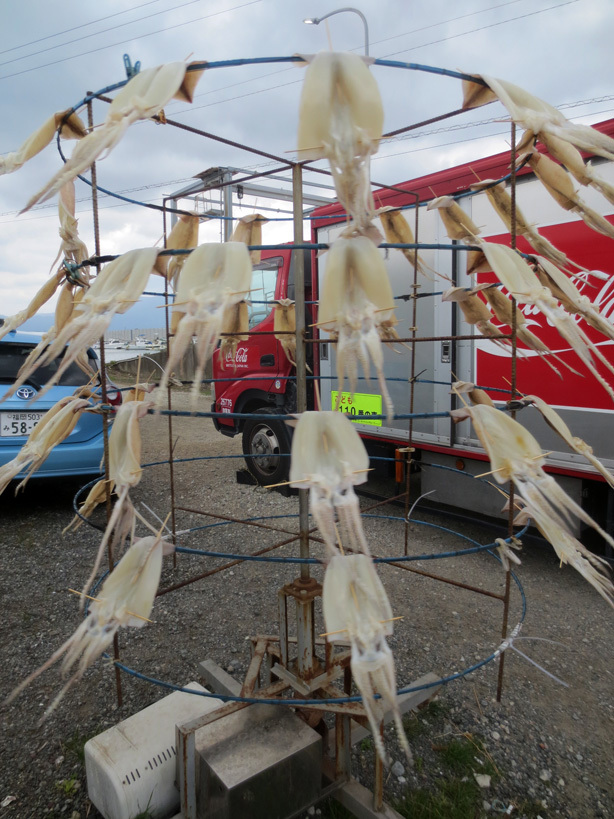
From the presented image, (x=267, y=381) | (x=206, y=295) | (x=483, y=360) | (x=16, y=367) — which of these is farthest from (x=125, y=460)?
(x=267, y=381)

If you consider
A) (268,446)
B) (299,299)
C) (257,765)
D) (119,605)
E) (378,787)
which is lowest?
(378,787)

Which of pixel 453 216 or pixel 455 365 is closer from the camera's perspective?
pixel 453 216

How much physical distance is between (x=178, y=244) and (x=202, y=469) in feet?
17.7

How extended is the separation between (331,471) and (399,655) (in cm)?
235

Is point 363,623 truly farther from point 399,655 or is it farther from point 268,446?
point 268,446

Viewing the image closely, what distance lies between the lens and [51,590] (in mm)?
3850

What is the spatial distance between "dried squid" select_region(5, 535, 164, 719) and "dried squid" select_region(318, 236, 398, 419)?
735 millimetres

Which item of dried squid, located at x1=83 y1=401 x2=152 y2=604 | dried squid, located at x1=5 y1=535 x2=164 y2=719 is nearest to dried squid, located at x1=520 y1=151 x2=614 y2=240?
dried squid, located at x1=83 y1=401 x2=152 y2=604

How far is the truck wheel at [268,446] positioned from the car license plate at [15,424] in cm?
234

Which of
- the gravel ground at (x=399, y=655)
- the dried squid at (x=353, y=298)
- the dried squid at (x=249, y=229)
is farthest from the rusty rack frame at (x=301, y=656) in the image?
the dried squid at (x=353, y=298)

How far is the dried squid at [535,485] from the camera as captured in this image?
1186mm

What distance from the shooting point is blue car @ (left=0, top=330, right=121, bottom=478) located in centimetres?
460

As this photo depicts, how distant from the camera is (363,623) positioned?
114 cm

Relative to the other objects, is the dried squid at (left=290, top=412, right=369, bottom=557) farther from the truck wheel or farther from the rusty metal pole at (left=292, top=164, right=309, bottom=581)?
the truck wheel
